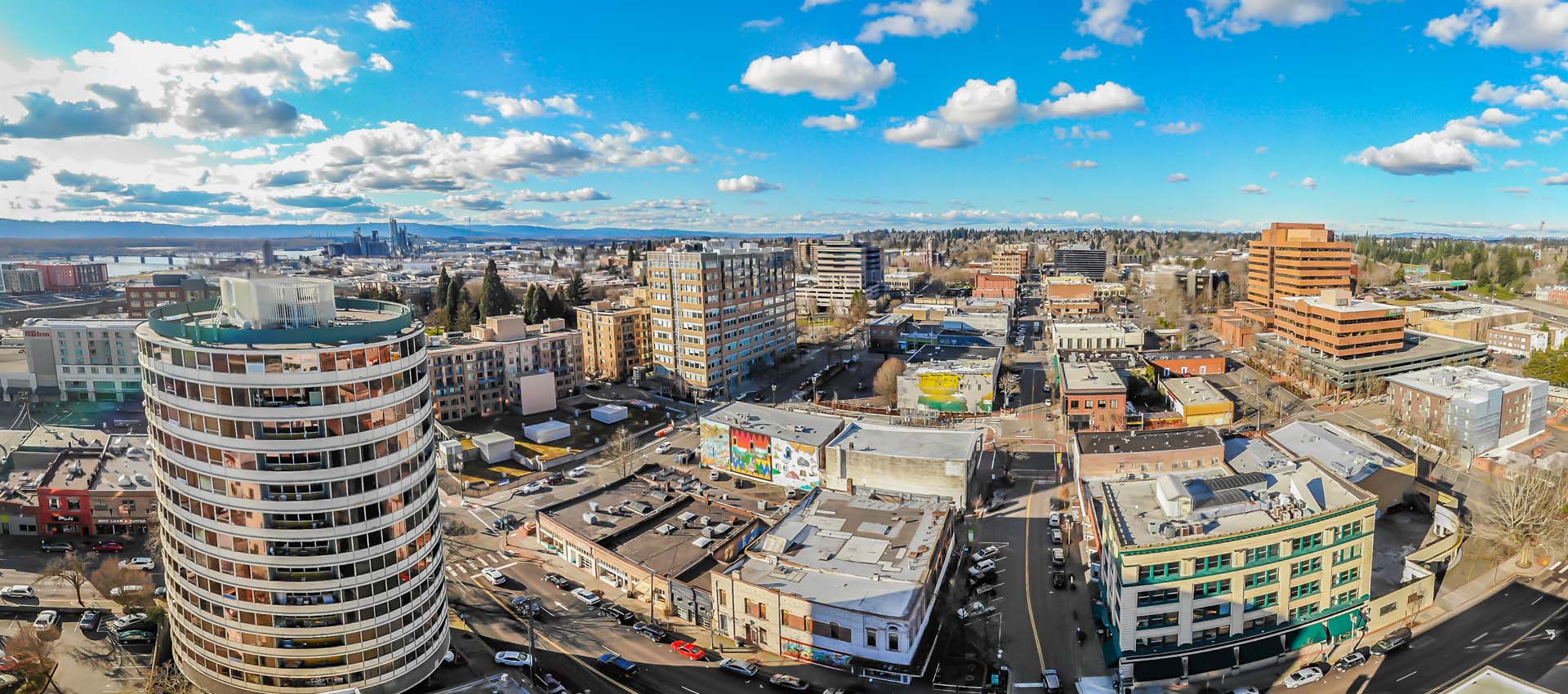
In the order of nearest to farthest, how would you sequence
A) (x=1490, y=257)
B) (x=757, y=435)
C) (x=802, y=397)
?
(x=757, y=435)
(x=802, y=397)
(x=1490, y=257)

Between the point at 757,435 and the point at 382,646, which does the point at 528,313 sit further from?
the point at 382,646

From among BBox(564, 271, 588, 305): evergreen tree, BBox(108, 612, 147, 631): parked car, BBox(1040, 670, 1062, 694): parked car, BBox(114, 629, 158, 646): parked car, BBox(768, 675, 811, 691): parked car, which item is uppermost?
BBox(564, 271, 588, 305): evergreen tree

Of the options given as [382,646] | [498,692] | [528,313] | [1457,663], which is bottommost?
[1457,663]

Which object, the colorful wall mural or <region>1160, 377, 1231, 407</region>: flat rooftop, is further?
<region>1160, 377, 1231, 407</region>: flat rooftop

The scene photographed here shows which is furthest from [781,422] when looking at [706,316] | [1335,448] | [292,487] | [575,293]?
[575,293]

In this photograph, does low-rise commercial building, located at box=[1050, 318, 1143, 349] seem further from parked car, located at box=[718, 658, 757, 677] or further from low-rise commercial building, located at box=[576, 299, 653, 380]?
parked car, located at box=[718, 658, 757, 677]

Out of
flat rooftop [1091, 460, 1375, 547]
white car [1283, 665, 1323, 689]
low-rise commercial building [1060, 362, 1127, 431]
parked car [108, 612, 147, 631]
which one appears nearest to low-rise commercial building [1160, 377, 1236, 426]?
low-rise commercial building [1060, 362, 1127, 431]

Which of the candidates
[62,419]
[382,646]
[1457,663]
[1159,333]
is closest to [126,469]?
[62,419]
